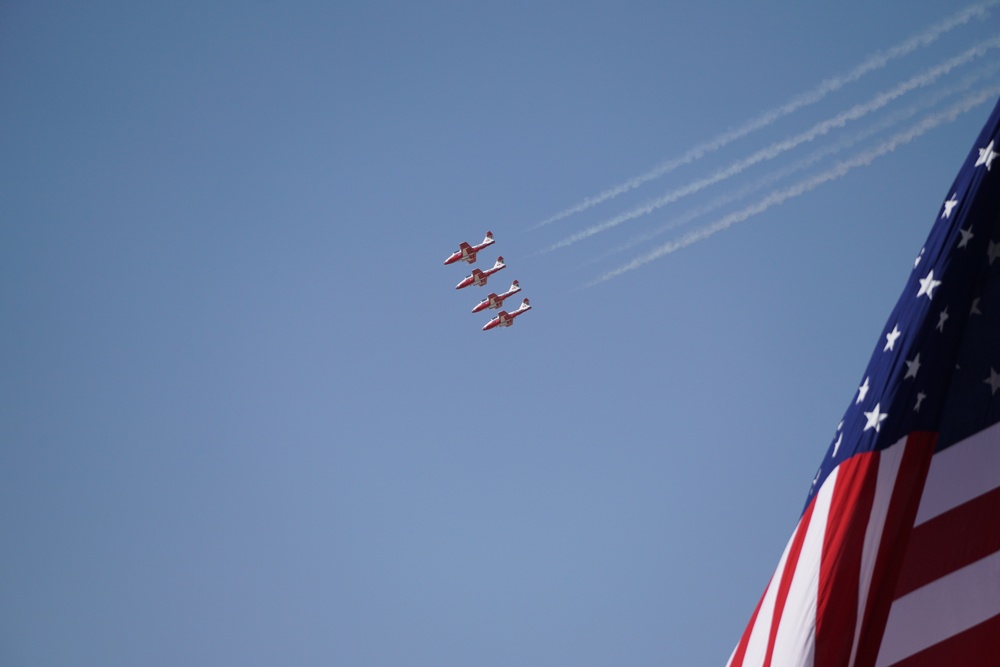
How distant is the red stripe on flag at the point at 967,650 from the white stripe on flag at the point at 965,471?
52.3 inches

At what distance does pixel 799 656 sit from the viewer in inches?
431

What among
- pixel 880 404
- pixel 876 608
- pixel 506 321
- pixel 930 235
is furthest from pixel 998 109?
pixel 506 321

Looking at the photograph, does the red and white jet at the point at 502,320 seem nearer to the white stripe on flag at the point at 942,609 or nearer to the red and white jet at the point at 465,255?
the red and white jet at the point at 465,255

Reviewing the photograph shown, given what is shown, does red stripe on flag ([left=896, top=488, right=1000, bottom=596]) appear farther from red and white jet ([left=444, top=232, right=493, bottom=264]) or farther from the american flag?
red and white jet ([left=444, top=232, right=493, bottom=264])

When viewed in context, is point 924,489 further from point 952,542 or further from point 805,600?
point 805,600

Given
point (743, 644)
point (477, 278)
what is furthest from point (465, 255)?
point (743, 644)

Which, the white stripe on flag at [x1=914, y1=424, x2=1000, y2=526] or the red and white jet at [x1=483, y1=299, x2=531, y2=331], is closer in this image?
the white stripe on flag at [x1=914, y1=424, x2=1000, y2=526]

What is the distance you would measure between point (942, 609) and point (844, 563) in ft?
4.57

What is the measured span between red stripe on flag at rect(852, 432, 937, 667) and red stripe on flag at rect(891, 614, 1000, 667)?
61 cm

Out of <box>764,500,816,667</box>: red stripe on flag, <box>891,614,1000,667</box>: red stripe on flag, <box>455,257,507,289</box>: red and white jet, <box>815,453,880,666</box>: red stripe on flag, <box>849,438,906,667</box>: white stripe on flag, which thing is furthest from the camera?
<box>455,257,507,289</box>: red and white jet

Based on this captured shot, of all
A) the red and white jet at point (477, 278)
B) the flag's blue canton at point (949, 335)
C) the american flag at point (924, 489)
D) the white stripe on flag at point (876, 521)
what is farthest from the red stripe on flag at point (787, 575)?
the red and white jet at point (477, 278)

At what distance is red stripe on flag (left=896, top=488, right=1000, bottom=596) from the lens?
1146 cm

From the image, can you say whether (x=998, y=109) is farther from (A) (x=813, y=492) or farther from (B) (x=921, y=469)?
(A) (x=813, y=492)

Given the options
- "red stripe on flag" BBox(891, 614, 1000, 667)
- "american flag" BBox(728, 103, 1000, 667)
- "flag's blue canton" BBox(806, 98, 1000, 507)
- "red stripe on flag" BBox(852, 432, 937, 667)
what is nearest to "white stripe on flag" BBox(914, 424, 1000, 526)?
"american flag" BBox(728, 103, 1000, 667)
